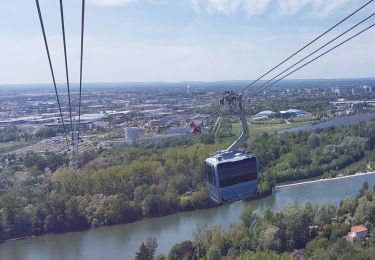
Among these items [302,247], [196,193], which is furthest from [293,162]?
[302,247]

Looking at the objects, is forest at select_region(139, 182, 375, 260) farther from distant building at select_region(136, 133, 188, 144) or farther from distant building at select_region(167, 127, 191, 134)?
distant building at select_region(167, 127, 191, 134)

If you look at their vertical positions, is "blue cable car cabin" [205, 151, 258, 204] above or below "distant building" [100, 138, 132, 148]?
above

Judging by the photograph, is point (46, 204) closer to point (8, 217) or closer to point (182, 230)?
point (8, 217)

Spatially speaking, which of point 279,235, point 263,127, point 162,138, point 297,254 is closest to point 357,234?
point 297,254

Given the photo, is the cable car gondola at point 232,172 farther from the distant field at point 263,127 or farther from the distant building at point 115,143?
the distant field at point 263,127

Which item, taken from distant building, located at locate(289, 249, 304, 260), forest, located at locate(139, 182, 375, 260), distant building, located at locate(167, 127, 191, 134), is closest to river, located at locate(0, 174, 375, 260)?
forest, located at locate(139, 182, 375, 260)

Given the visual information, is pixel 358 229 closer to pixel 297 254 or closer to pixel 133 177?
pixel 297 254

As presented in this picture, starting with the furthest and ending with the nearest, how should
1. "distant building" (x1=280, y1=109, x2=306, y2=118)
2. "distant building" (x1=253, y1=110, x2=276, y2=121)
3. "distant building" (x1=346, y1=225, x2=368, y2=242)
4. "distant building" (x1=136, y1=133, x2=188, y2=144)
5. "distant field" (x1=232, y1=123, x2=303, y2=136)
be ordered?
"distant building" (x1=280, y1=109, x2=306, y2=118) → "distant building" (x1=253, y1=110, x2=276, y2=121) → "distant field" (x1=232, y1=123, x2=303, y2=136) → "distant building" (x1=136, y1=133, x2=188, y2=144) → "distant building" (x1=346, y1=225, x2=368, y2=242)
